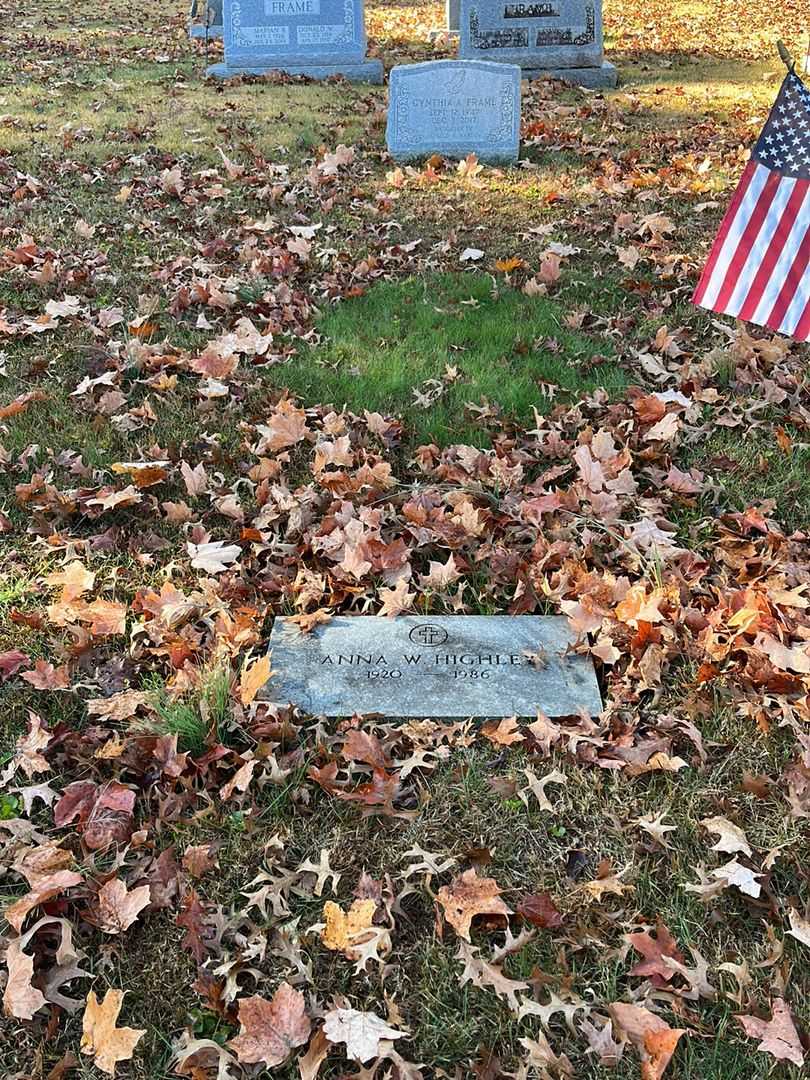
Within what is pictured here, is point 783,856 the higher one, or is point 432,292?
point 432,292

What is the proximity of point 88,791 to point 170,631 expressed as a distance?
738mm

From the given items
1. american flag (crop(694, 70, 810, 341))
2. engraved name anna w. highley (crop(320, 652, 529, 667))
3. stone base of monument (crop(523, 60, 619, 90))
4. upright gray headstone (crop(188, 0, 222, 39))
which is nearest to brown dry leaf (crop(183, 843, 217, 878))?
engraved name anna w. highley (crop(320, 652, 529, 667))

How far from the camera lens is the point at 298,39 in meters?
12.8

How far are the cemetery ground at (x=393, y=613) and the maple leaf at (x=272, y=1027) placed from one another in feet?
0.04

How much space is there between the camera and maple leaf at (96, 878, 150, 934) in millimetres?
2539

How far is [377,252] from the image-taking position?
677 cm

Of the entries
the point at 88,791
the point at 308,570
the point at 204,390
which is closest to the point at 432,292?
the point at 204,390

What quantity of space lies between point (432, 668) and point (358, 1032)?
1.30 meters

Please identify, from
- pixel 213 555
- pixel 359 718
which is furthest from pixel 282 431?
pixel 359 718

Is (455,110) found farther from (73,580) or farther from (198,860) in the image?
(198,860)

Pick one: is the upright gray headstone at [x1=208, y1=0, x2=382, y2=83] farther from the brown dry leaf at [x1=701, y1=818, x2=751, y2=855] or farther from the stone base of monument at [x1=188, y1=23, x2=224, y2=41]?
the brown dry leaf at [x1=701, y1=818, x2=751, y2=855]

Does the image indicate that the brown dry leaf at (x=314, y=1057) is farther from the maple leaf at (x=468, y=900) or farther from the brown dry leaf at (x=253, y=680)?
the brown dry leaf at (x=253, y=680)

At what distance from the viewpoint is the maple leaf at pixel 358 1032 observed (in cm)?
225

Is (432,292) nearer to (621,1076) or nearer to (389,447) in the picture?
(389,447)
